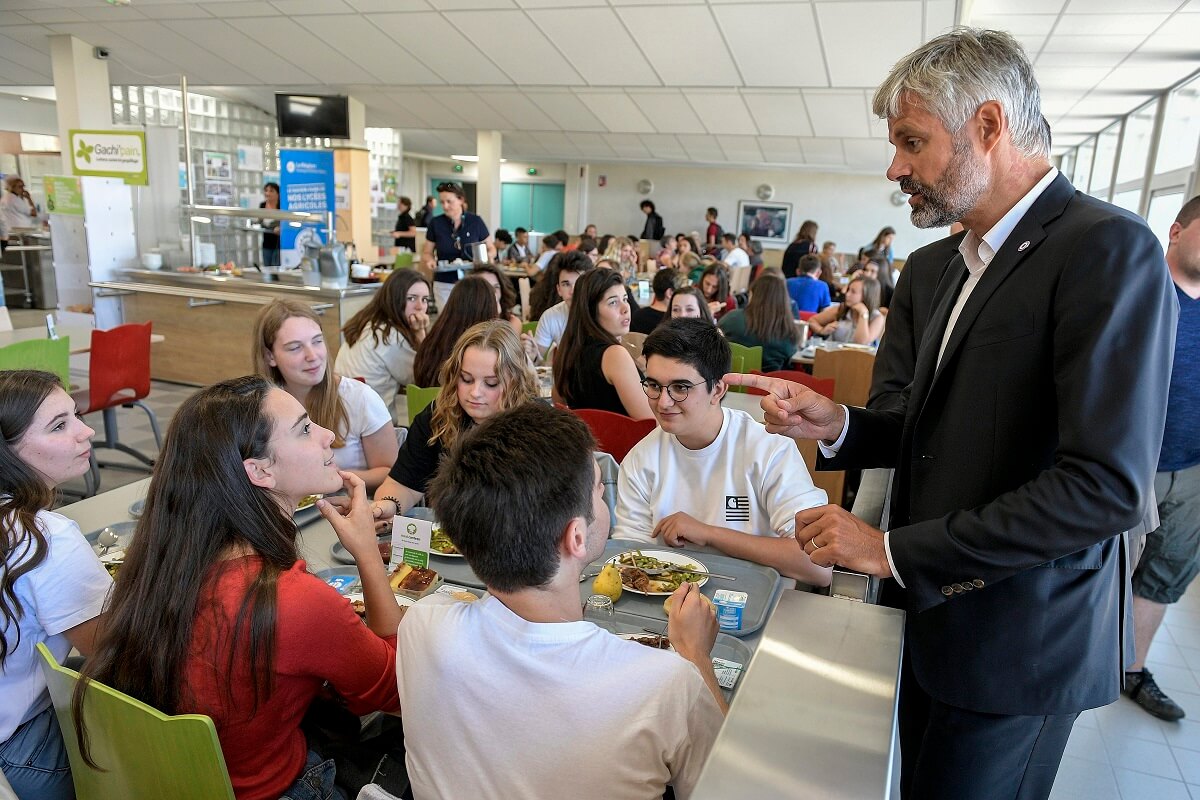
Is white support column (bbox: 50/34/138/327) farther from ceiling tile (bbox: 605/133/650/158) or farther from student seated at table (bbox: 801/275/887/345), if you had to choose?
ceiling tile (bbox: 605/133/650/158)

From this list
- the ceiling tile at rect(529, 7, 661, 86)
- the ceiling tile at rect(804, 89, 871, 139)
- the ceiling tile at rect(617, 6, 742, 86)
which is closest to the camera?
the ceiling tile at rect(617, 6, 742, 86)

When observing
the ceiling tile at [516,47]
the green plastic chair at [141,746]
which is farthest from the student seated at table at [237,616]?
the ceiling tile at [516,47]

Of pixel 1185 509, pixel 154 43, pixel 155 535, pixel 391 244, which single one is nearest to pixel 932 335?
pixel 155 535

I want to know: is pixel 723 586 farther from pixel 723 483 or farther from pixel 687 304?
pixel 687 304

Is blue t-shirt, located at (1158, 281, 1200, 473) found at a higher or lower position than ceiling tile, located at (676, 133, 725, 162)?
lower

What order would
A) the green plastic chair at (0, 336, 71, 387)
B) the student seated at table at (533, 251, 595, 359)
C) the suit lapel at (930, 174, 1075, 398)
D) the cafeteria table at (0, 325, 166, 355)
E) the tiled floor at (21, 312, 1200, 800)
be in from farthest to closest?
the student seated at table at (533, 251, 595, 359) → the cafeteria table at (0, 325, 166, 355) → the green plastic chair at (0, 336, 71, 387) → the tiled floor at (21, 312, 1200, 800) → the suit lapel at (930, 174, 1075, 398)

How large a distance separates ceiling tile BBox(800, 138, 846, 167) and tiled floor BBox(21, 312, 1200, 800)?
913 centimetres

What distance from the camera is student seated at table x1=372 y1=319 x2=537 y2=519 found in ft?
7.52

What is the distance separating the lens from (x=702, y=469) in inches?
79.4

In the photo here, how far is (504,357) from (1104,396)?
1682 mm

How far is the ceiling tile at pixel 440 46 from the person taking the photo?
7.30 meters

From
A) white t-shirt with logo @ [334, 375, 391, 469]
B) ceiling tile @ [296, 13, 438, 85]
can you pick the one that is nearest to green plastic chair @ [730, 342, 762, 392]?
white t-shirt with logo @ [334, 375, 391, 469]

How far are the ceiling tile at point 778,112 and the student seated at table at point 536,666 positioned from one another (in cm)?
861

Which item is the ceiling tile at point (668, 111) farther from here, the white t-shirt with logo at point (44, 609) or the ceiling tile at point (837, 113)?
the white t-shirt with logo at point (44, 609)
